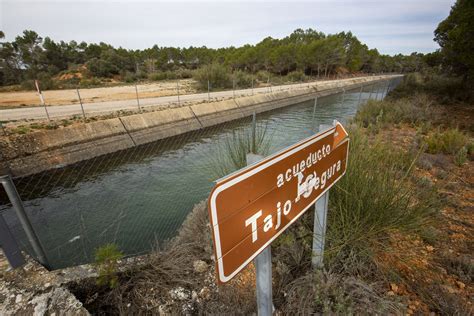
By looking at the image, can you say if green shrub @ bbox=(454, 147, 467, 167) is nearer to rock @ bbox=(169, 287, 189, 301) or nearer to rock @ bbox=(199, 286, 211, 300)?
rock @ bbox=(199, 286, 211, 300)

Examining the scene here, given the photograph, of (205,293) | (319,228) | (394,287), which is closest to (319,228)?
(319,228)

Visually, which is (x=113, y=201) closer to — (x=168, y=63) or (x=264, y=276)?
(x=264, y=276)

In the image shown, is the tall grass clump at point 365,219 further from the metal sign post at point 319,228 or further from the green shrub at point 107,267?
the green shrub at point 107,267

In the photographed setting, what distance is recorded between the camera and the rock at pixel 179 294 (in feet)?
6.83

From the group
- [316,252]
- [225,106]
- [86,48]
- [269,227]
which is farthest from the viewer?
[86,48]

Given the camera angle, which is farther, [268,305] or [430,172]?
[430,172]

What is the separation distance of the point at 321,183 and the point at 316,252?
2.56 ft

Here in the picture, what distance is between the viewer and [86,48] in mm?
47438

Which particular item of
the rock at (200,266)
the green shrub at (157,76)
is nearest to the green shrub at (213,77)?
the green shrub at (157,76)

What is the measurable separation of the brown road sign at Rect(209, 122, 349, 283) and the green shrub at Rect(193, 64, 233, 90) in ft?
79.0

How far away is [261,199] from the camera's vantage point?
0.95 metres

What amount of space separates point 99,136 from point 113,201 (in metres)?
4.87

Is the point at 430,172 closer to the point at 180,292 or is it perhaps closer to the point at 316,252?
the point at 316,252

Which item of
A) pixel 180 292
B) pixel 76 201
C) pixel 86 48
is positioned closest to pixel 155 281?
pixel 180 292
